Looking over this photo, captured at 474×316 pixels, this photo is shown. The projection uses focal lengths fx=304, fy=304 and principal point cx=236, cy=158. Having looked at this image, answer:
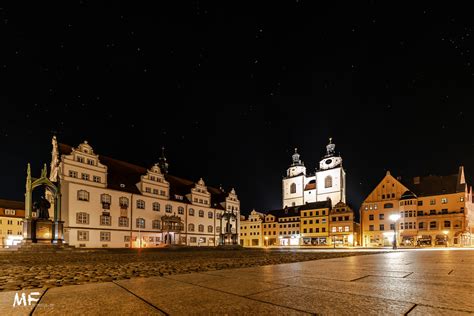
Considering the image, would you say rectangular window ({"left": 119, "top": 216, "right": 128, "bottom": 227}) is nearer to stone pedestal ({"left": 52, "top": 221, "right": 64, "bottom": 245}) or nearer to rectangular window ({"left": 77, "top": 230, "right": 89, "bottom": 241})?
rectangular window ({"left": 77, "top": 230, "right": 89, "bottom": 241})

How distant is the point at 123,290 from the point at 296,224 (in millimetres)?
83658

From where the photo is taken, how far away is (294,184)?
113875 mm

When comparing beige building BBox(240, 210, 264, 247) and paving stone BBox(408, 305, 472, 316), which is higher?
paving stone BBox(408, 305, 472, 316)

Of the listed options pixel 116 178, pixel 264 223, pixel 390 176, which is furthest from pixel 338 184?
pixel 116 178

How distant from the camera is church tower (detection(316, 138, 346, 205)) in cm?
9981

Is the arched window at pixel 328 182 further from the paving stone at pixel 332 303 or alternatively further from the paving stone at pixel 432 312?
the paving stone at pixel 432 312

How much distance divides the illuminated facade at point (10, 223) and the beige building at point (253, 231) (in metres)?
56.8

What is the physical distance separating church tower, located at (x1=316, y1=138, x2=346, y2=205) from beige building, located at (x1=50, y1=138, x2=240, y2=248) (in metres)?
52.4

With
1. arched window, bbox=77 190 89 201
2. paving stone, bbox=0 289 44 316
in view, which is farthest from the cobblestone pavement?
arched window, bbox=77 190 89 201

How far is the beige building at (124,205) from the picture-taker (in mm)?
39000

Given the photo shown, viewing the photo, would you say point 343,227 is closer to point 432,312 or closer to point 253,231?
point 253,231

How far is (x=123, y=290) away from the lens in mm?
3918

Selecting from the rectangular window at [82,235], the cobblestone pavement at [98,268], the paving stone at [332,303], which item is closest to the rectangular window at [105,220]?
the rectangular window at [82,235]

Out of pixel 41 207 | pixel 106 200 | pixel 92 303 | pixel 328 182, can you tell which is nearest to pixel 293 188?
pixel 328 182
